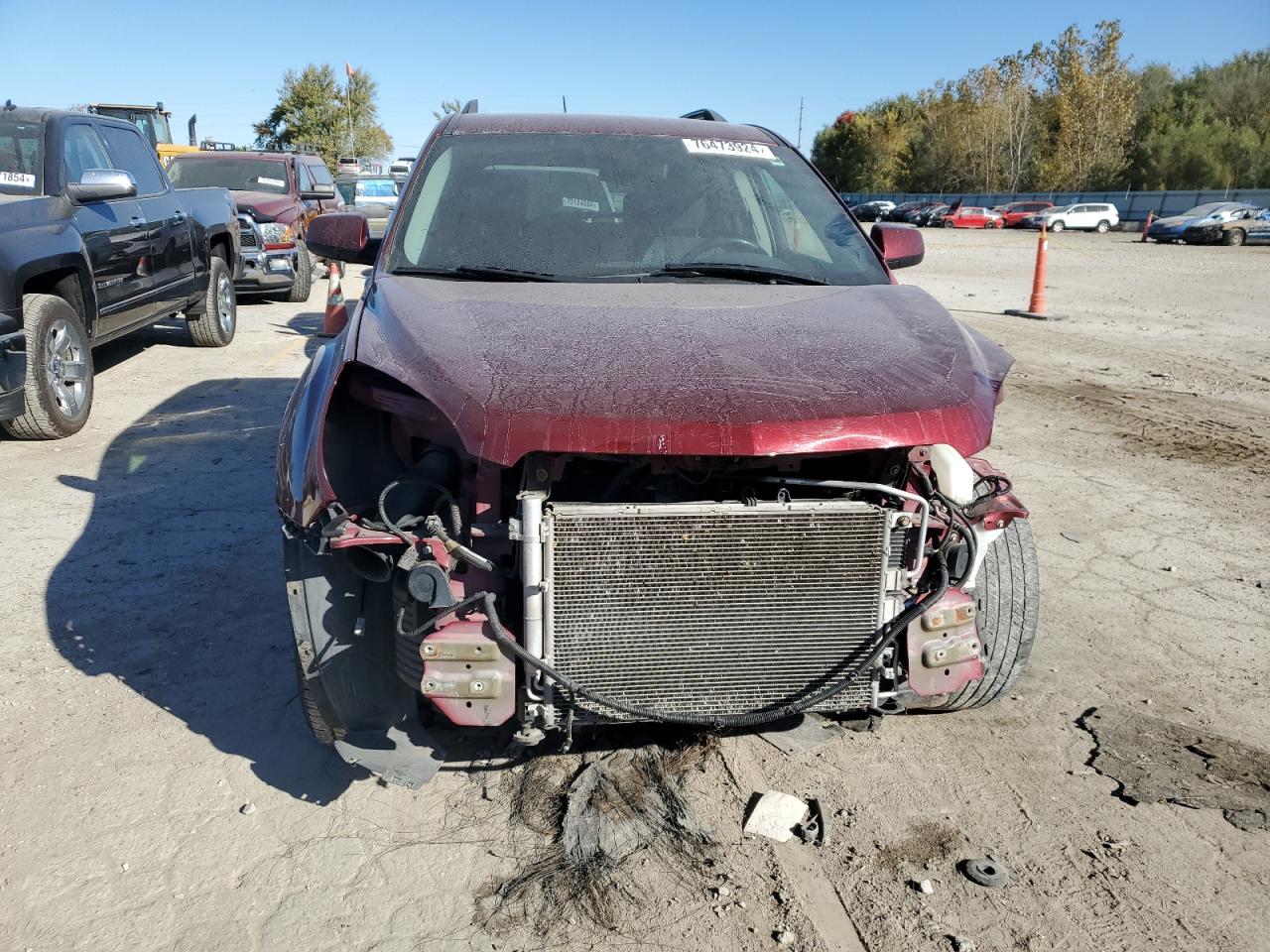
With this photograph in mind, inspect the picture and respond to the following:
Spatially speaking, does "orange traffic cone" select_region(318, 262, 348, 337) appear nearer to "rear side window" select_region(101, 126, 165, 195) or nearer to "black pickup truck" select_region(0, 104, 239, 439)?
"black pickup truck" select_region(0, 104, 239, 439)

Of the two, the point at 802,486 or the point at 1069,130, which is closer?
the point at 802,486

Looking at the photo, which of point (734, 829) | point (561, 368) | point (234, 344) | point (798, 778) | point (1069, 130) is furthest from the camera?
point (1069, 130)

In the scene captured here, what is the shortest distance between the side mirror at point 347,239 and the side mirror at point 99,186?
3062 millimetres

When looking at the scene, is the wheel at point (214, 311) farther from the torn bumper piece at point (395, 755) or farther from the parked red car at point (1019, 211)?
the parked red car at point (1019, 211)

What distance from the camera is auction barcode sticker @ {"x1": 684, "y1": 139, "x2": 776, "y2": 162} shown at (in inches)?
151

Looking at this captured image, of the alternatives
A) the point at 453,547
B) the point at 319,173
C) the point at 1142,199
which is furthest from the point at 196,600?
the point at 1142,199

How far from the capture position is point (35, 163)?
6266 mm

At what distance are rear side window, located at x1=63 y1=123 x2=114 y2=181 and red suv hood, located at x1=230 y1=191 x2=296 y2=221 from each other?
4289 mm

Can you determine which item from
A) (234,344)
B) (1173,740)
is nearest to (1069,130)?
(234,344)

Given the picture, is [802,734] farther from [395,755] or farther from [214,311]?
[214,311]

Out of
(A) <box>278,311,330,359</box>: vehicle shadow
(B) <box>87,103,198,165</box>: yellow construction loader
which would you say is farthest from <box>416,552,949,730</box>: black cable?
(B) <box>87,103,198,165</box>: yellow construction loader

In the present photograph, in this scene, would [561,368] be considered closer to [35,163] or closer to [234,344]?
[35,163]

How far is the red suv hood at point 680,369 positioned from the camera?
210cm

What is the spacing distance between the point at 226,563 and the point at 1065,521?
4.11m
